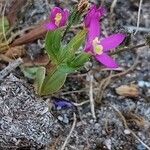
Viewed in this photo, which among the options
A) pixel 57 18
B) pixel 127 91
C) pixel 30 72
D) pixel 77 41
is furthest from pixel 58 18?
pixel 127 91

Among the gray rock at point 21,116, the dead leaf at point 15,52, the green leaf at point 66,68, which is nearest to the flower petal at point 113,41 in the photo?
the green leaf at point 66,68

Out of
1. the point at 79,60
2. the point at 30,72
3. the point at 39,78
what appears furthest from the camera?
the point at 30,72

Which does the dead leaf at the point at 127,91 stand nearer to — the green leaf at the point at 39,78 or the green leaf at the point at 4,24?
the green leaf at the point at 39,78

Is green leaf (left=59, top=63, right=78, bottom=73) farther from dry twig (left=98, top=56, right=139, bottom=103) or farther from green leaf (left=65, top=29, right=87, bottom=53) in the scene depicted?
dry twig (left=98, top=56, right=139, bottom=103)

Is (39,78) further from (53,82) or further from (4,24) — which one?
(4,24)

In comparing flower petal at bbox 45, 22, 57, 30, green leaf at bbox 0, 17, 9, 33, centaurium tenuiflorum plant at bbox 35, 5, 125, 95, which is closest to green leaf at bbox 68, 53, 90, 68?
centaurium tenuiflorum plant at bbox 35, 5, 125, 95
